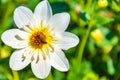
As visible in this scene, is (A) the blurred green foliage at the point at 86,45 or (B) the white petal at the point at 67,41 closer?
(B) the white petal at the point at 67,41

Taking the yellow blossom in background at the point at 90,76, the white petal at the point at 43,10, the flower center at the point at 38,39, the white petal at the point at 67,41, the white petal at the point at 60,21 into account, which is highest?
the white petal at the point at 43,10

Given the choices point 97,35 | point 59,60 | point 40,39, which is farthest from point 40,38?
point 97,35

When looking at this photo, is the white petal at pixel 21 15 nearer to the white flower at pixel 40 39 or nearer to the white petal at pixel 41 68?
the white flower at pixel 40 39

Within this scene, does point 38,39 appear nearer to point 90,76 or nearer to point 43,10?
point 43,10

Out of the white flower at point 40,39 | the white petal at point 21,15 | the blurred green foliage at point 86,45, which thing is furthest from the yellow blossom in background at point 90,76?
the white petal at point 21,15

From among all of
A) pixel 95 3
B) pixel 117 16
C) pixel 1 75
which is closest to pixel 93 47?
pixel 117 16

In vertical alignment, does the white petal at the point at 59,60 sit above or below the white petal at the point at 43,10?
below

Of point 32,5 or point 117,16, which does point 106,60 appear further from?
point 32,5
